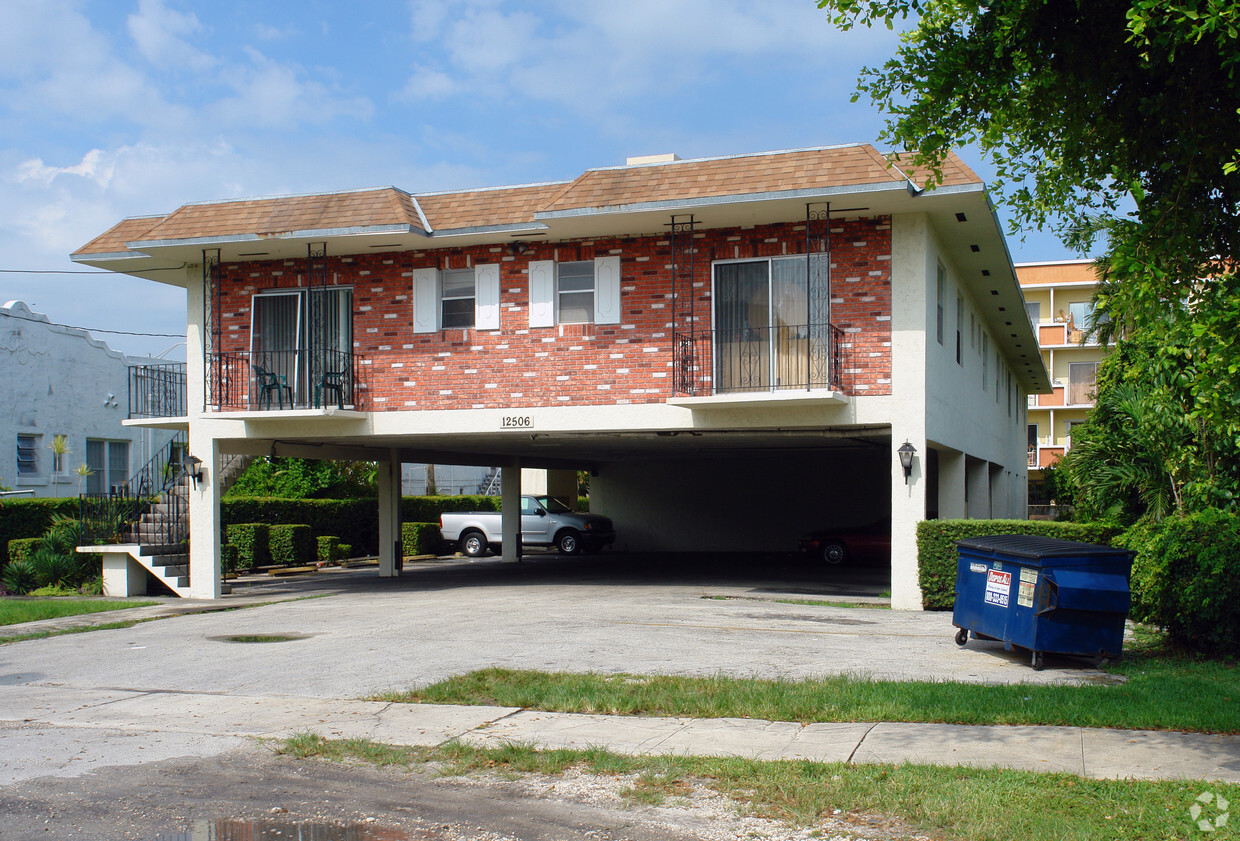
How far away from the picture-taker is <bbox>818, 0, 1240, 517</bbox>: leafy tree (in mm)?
6836

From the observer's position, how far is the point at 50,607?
641 inches

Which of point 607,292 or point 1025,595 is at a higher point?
point 607,292

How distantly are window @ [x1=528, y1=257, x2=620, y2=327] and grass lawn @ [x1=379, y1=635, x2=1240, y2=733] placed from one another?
7978 mm

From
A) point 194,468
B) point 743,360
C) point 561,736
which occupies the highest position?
point 743,360

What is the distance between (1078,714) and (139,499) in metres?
17.2

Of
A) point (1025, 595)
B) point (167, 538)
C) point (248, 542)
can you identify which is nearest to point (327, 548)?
point (248, 542)

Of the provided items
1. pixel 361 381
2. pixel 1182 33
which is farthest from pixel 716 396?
pixel 1182 33

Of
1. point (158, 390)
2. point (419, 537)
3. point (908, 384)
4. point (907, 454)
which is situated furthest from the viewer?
A: point (419, 537)

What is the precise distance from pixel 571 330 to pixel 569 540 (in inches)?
581

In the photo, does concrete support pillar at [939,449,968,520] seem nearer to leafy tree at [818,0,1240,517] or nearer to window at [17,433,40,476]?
leafy tree at [818,0,1240,517]

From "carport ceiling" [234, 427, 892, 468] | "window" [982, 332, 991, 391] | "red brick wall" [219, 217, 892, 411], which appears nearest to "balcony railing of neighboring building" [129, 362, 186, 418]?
"carport ceiling" [234, 427, 892, 468]

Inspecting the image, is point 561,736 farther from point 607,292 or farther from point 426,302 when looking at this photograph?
point 426,302

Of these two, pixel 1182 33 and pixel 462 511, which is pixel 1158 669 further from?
pixel 462 511

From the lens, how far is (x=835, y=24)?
25.2 ft
